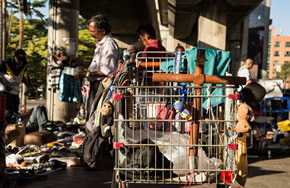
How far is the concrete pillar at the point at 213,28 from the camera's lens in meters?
11.7

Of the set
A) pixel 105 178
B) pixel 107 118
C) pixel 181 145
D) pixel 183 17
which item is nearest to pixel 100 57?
pixel 107 118

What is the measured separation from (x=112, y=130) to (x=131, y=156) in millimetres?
1269

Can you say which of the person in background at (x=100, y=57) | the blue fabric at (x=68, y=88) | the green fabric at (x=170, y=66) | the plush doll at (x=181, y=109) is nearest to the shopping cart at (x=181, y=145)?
the plush doll at (x=181, y=109)

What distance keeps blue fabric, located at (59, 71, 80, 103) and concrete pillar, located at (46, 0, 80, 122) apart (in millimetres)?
4648

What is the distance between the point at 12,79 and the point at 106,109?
183 inches

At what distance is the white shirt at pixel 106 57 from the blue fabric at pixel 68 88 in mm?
2155

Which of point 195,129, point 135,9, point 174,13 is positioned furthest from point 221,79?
point 135,9

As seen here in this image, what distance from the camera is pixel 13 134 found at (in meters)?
6.94

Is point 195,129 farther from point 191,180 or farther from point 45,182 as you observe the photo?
point 45,182

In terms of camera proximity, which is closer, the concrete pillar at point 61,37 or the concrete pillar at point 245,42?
the concrete pillar at point 61,37

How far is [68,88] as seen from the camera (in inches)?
301

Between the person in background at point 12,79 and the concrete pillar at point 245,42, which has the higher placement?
the concrete pillar at point 245,42

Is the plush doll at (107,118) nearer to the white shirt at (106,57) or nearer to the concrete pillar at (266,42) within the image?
the white shirt at (106,57)

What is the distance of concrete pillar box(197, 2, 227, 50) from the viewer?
1169cm
